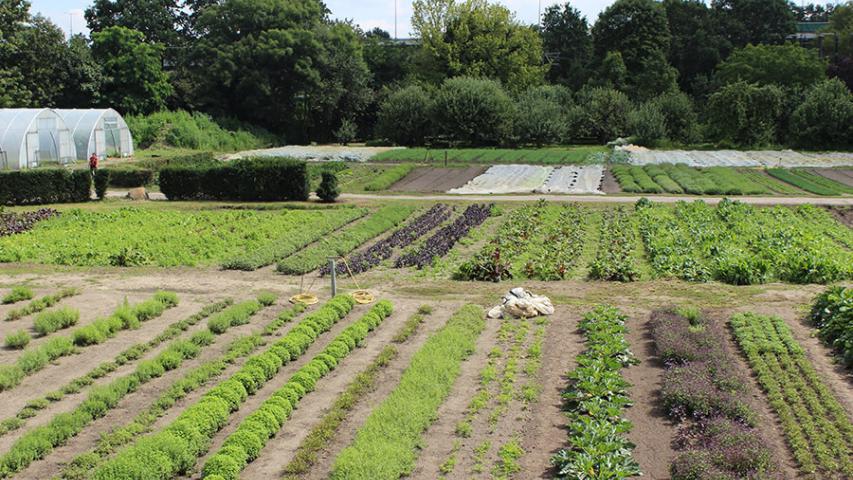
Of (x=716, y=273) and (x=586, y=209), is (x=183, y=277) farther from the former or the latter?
Answer: (x=586, y=209)

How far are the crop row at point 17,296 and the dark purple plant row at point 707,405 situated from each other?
1439 cm

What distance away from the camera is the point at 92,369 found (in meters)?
15.0

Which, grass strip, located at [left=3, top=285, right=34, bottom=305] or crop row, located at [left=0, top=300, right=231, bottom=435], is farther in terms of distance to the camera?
grass strip, located at [left=3, top=285, right=34, bottom=305]

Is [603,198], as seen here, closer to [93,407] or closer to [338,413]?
[338,413]

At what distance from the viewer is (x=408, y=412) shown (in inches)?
481

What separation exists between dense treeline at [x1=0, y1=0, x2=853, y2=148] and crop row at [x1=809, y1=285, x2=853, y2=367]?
44522 millimetres

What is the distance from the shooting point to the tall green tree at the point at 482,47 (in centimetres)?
7744

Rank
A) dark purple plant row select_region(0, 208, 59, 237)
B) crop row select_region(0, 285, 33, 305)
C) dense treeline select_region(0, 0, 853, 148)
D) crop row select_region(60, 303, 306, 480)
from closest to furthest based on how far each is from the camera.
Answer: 1. crop row select_region(60, 303, 306, 480)
2. crop row select_region(0, 285, 33, 305)
3. dark purple plant row select_region(0, 208, 59, 237)
4. dense treeline select_region(0, 0, 853, 148)

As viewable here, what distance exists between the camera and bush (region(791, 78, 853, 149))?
56.5 meters

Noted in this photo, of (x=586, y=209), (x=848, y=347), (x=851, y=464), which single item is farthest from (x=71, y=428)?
(x=586, y=209)

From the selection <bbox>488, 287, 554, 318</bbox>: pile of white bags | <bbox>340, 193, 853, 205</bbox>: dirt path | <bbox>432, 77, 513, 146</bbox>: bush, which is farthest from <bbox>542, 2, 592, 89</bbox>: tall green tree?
<bbox>488, 287, 554, 318</bbox>: pile of white bags

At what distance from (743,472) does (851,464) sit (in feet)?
5.42

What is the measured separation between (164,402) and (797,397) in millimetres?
9804

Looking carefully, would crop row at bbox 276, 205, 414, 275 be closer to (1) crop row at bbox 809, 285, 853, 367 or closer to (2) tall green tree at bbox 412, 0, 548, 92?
(1) crop row at bbox 809, 285, 853, 367
